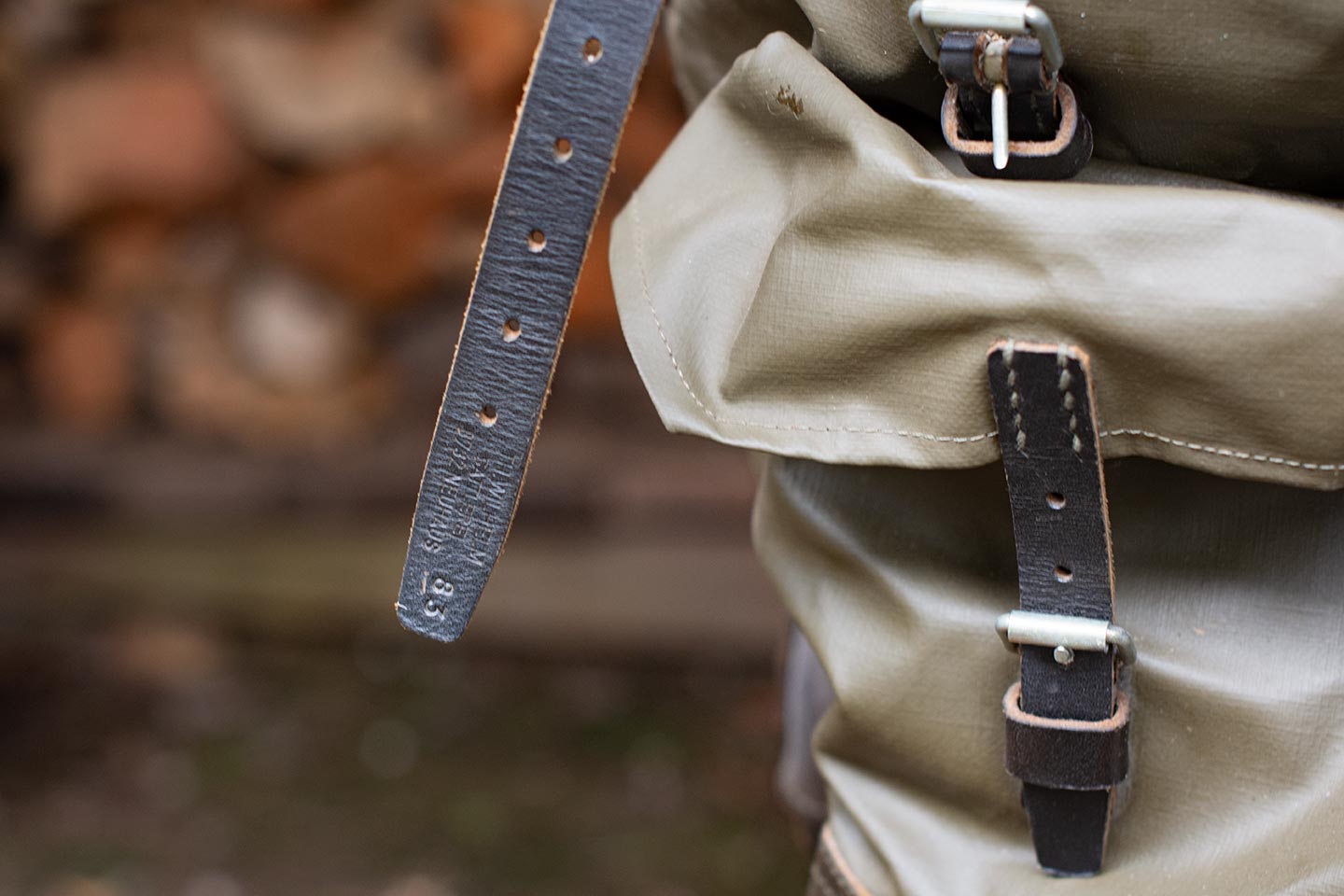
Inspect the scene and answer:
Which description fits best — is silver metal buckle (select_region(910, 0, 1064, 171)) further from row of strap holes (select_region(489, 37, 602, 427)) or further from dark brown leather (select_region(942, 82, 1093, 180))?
row of strap holes (select_region(489, 37, 602, 427))

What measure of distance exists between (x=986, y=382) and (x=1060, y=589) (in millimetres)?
102

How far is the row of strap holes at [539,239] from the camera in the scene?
0.58 meters

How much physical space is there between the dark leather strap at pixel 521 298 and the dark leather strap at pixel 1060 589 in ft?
0.64

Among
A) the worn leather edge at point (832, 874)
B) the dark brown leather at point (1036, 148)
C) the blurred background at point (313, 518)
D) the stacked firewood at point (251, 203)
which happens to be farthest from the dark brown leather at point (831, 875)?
the stacked firewood at point (251, 203)

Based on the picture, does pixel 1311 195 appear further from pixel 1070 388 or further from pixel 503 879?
pixel 503 879

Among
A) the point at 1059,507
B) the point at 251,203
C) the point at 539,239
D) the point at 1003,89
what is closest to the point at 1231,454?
the point at 1059,507

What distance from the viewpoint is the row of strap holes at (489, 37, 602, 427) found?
1.89 ft

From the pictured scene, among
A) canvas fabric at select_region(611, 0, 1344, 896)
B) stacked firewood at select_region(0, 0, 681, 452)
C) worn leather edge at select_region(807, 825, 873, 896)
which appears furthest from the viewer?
stacked firewood at select_region(0, 0, 681, 452)

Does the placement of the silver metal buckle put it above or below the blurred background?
above

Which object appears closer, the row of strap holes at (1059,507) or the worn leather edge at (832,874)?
the row of strap holes at (1059,507)

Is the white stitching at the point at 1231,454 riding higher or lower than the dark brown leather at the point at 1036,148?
lower

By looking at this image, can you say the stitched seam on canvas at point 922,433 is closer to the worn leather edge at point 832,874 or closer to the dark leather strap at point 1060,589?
the dark leather strap at point 1060,589

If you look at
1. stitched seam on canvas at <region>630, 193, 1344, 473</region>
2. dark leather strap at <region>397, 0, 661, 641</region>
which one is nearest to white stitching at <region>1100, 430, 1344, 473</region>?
stitched seam on canvas at <region>630, 193, 1344, 473</region>

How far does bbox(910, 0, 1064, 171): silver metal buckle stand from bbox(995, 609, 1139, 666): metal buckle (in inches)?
7.7
